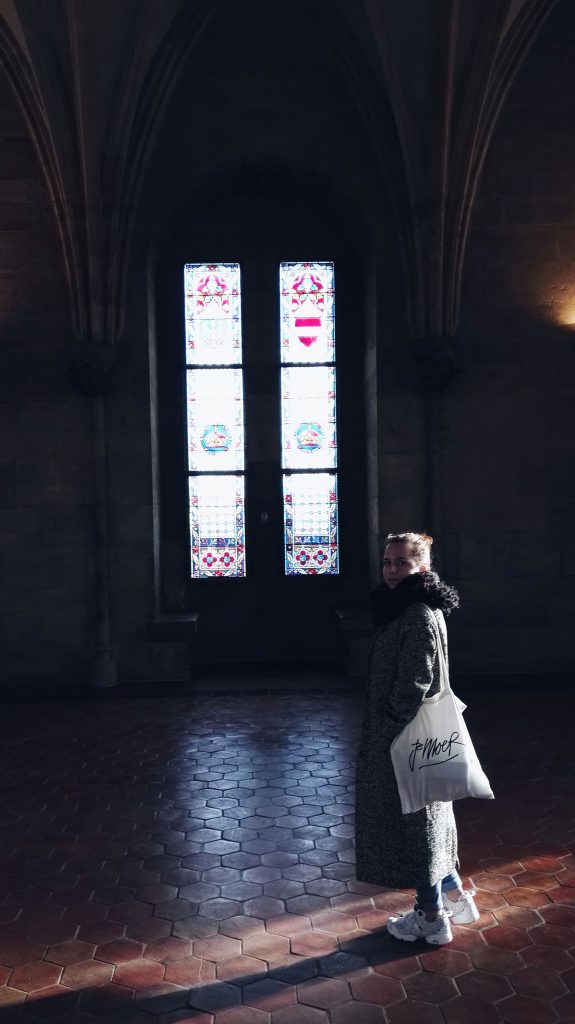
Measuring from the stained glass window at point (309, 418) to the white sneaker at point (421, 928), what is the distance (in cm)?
550

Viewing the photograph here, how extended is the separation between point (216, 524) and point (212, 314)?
2.34m

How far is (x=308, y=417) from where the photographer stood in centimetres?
855

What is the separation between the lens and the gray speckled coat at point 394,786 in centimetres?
291

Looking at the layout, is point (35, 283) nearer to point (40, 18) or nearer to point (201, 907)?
point (40, 18)

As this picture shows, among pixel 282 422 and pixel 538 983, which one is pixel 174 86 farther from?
pixel 538 983

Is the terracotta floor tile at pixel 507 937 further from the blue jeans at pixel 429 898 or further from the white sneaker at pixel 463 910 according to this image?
the blue jeans at pixel 429 898

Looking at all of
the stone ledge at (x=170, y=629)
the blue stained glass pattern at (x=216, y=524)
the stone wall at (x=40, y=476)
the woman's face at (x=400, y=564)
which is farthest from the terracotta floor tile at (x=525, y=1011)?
the blue stained glass pattern at (x=216, y=524)

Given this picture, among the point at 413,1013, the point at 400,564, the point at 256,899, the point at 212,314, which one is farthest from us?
the point at 212,314

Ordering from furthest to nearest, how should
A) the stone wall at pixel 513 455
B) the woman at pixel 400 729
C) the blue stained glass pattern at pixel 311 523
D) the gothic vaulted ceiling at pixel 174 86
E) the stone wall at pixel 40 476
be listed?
the blue stained glass pattern at pixel 311 523
the stone wall at pixel 513 455
the stone wall at pixel 40 476
the gothic vaulted ceiling at pixel 174 86
the woman at pixel 400 729

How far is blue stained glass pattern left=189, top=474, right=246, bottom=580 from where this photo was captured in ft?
28.0

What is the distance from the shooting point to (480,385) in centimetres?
782

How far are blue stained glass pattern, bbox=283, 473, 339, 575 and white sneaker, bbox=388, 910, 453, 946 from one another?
5498mm

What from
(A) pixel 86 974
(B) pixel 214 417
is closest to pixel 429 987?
(A) pixel 86 974

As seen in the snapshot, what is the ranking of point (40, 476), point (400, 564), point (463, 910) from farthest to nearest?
point (40, 476) < point (463, 910) < point (400, 564)
